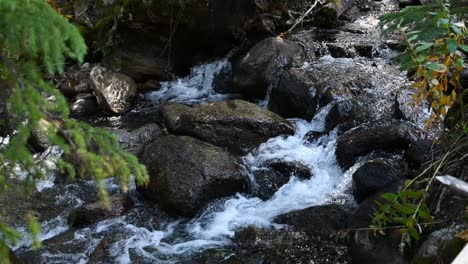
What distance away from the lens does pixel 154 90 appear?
10.1 m

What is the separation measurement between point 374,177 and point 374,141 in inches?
46.3

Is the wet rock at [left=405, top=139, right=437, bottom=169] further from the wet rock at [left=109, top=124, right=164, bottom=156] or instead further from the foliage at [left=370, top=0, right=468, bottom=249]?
the wet rock at [left=109, top=124, right=164, bottom=156]

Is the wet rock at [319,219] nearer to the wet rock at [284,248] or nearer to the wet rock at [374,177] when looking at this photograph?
the wet rock at [284,248]

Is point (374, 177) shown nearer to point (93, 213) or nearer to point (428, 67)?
point (428, 67)

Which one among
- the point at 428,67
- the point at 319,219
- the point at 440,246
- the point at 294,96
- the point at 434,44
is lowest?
the point at 319,219

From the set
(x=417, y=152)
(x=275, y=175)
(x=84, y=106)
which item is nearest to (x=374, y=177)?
(x=417, y=152)

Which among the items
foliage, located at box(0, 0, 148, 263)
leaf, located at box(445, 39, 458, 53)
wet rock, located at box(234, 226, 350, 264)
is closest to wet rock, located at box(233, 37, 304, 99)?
wet rock, located at box(234, 226, 350, 264)

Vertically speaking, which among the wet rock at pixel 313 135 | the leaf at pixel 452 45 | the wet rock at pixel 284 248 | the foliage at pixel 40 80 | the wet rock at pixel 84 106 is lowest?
the wet rock at pixel 84 106

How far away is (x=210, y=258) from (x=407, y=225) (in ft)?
7.85

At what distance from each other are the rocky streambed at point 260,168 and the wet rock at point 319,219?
0.02 metres

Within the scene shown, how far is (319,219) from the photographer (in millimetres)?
5512

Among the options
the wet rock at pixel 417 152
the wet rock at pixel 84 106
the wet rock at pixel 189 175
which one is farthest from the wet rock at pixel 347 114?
the wet rock at pixel 84 106

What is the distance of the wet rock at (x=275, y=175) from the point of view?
6.39m

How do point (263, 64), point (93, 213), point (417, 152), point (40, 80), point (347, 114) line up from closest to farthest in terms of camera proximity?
1. point (40, 80)
2. point (417, 152)
3. point (93, 213)
4. point (347, 114)
5. point (263, 64)
